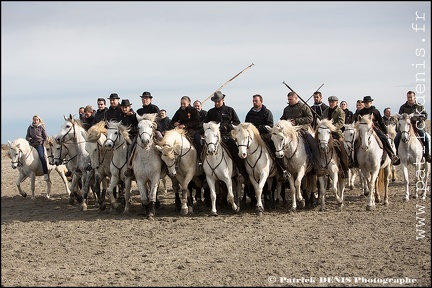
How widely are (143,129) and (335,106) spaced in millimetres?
5140

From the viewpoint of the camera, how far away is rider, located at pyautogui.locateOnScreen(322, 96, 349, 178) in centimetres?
1284

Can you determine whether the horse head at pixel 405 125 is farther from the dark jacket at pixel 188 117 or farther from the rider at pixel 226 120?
the dark jacket at pixel 188 117

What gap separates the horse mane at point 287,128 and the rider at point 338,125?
118 cm

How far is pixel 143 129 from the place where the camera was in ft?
38.1

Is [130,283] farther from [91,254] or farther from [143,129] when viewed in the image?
[143,129]

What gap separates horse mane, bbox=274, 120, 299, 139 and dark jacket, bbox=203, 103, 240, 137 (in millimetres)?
1287

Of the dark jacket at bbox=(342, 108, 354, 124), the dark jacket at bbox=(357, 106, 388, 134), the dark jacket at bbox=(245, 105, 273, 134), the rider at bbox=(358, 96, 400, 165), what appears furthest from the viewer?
the dark jacket at bbox=(342, 108, 354, 124)

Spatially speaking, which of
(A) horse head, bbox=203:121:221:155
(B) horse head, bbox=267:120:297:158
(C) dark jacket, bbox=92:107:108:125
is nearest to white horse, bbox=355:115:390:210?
(B) horse head, bbox=267:120:297:158

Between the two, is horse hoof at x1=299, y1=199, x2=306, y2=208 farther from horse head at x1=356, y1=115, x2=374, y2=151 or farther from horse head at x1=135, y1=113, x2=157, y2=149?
horse head at x1=135, y1=113, x2=157, y2=149

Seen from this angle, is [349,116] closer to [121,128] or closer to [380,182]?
[380,182]

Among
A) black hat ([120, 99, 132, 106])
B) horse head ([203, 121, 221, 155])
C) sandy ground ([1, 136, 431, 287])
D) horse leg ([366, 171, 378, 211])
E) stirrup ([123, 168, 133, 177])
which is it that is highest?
black hat ([120, 99, 132, 106])

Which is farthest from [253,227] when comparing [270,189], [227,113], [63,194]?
[63,194]

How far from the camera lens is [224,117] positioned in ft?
41.4

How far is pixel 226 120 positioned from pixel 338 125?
283 centimetres
